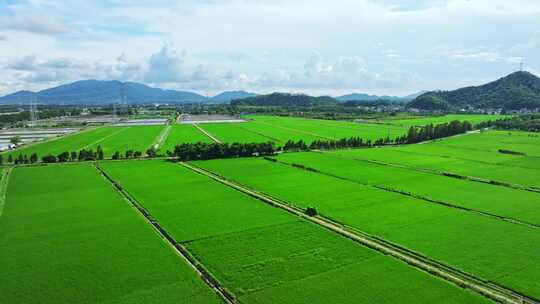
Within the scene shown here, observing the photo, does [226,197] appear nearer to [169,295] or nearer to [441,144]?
[169,295]

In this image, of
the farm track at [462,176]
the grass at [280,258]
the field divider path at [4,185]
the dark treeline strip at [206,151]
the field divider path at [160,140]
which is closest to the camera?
the grass at [280,258]

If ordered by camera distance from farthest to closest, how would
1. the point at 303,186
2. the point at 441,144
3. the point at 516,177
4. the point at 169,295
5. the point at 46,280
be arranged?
1. the point at 441,144
2. the point at 516,177
3. the point at 303,186
4. the point at 46,280
5. the point at 169,295

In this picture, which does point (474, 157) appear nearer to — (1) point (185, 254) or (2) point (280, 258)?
(2) point (280, 258)

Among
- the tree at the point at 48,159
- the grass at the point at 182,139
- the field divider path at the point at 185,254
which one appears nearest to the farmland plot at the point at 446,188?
the field divider path at the point at 185,254

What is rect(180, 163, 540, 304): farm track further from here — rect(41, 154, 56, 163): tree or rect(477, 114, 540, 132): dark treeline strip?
rect(477, 114, 540, 132): dark treeline strip

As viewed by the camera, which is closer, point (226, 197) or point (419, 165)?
point (226, 197)

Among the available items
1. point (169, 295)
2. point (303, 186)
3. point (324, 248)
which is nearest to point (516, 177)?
point (303, 186)

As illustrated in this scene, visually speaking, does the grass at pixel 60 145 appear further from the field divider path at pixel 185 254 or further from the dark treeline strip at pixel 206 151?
the field divider path at pixel 185 254
